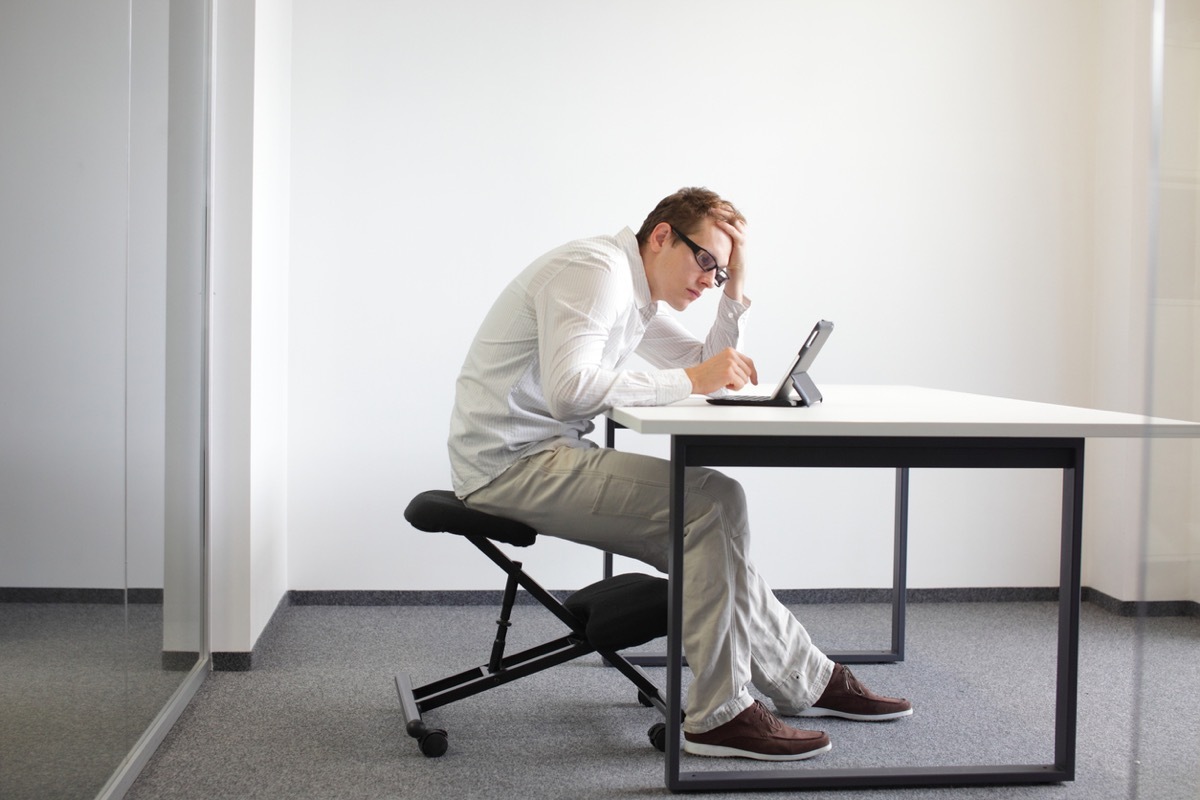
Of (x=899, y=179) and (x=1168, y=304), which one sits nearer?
(x=1168, y=304)

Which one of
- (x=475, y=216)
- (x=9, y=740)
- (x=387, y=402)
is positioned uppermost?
(x=475, y=216)

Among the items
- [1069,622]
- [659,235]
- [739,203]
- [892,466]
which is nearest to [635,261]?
[659,235]

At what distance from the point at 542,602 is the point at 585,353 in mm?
551

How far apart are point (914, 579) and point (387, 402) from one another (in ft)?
6.32

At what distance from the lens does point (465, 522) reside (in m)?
2.40

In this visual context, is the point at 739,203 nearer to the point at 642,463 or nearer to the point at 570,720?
the point at 642,463

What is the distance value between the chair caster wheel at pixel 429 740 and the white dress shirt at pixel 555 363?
50 centimetres

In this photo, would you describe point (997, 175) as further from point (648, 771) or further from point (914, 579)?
point (648, 771)

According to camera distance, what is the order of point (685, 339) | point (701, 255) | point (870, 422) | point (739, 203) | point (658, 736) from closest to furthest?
point (870, 422), point (658, 736), point (701, 255), point (685, 339), point (739, 203)

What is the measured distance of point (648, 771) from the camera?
7.64 feet

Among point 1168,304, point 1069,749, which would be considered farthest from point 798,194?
point 1168,304

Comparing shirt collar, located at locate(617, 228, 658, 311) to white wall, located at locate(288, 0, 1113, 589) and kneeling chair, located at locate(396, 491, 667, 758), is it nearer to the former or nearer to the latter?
kneeling chair, located at locate(396, 491, 667, 758)

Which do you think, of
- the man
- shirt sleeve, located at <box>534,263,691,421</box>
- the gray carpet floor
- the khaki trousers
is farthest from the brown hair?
the gray carpet floor

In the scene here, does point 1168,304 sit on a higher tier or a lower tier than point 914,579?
higher
